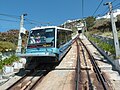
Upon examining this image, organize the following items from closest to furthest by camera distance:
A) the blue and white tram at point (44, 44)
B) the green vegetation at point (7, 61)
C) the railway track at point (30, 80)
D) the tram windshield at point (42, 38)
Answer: the railway track at point (30, 80) < the blue and white tram at point (44, 44) < the tram windshield at point (42, 38) < the green vegetation at point (7, 61)

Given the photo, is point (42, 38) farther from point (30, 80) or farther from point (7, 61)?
Result: point (30, 80)

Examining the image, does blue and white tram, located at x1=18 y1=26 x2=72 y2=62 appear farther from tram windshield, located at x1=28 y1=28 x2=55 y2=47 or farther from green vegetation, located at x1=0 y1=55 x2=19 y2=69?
green vegetation, located at x1=0 y1=55 x2=19 y2=69

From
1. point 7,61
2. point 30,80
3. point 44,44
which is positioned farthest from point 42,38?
point 30,80

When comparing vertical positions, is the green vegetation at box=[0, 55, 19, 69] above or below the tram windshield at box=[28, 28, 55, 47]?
below

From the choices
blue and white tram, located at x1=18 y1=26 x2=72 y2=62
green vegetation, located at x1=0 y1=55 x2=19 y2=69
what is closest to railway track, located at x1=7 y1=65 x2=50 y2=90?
blue and white tram, located at x1=18 y1=26 x2=72 y2=62

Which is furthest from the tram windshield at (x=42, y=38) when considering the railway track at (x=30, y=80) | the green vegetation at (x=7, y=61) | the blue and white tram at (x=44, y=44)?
the green vegetation at (x=7, y=61)

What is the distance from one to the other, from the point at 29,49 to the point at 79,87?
5951mm

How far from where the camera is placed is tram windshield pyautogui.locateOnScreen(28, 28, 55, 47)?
1501cm

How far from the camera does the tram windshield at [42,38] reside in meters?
15.0

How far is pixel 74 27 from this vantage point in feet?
310

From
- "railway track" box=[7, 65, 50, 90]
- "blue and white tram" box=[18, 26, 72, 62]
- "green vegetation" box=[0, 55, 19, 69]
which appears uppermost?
"blue and white tram" box=[18, 26, 72, 62]

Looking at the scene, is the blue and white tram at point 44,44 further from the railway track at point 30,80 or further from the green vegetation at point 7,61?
the green vegetation at point 7,61

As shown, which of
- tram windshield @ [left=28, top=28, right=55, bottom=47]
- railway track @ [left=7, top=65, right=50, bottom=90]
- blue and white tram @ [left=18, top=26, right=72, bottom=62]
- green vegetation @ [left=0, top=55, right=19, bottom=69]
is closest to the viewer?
railway track @ [left=7, top=65, right=50, bottom=90]

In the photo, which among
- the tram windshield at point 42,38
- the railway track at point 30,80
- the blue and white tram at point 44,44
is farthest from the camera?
the tram windshield at point 42,38
